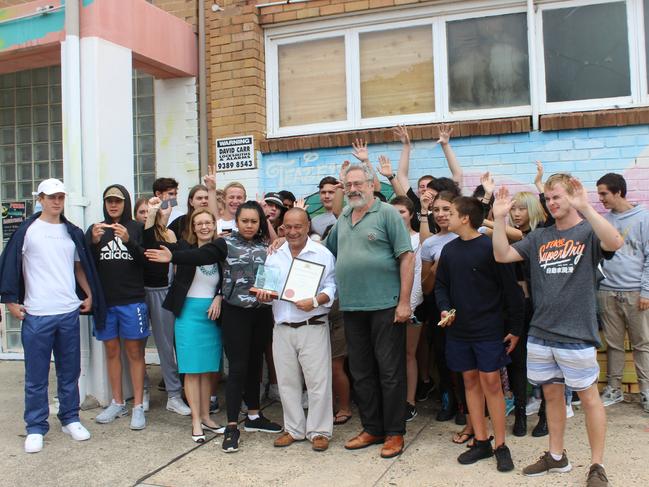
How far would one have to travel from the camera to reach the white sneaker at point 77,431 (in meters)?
5.02

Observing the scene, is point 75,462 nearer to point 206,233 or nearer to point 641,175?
point 206,233

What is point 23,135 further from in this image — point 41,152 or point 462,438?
point 462,438

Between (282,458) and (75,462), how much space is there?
1484 millimetres

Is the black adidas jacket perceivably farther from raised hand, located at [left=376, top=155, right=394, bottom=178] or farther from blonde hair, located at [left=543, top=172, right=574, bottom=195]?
blonde hair, located at [left=543, top=172, right=574, bottom=195]

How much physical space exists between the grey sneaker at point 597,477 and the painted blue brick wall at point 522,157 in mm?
2969

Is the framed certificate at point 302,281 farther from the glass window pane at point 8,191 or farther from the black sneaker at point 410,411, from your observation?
the glass window pane at point 8,191

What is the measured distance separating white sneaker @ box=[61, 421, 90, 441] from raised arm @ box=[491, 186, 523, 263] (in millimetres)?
3433

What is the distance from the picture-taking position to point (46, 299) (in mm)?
4996

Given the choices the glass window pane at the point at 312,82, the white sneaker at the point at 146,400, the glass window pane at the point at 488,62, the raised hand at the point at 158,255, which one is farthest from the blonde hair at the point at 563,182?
the white sneaker at the point at 146,400

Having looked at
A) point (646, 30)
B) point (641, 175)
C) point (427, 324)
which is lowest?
point (427, 324)

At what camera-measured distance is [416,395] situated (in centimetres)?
577

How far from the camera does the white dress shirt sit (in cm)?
473

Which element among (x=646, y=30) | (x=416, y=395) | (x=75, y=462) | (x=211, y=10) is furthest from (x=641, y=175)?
(x=75, y=462)

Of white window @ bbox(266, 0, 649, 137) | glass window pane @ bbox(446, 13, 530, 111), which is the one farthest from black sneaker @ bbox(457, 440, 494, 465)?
glass window pane @ bbox(446, 13, 530, 111)
